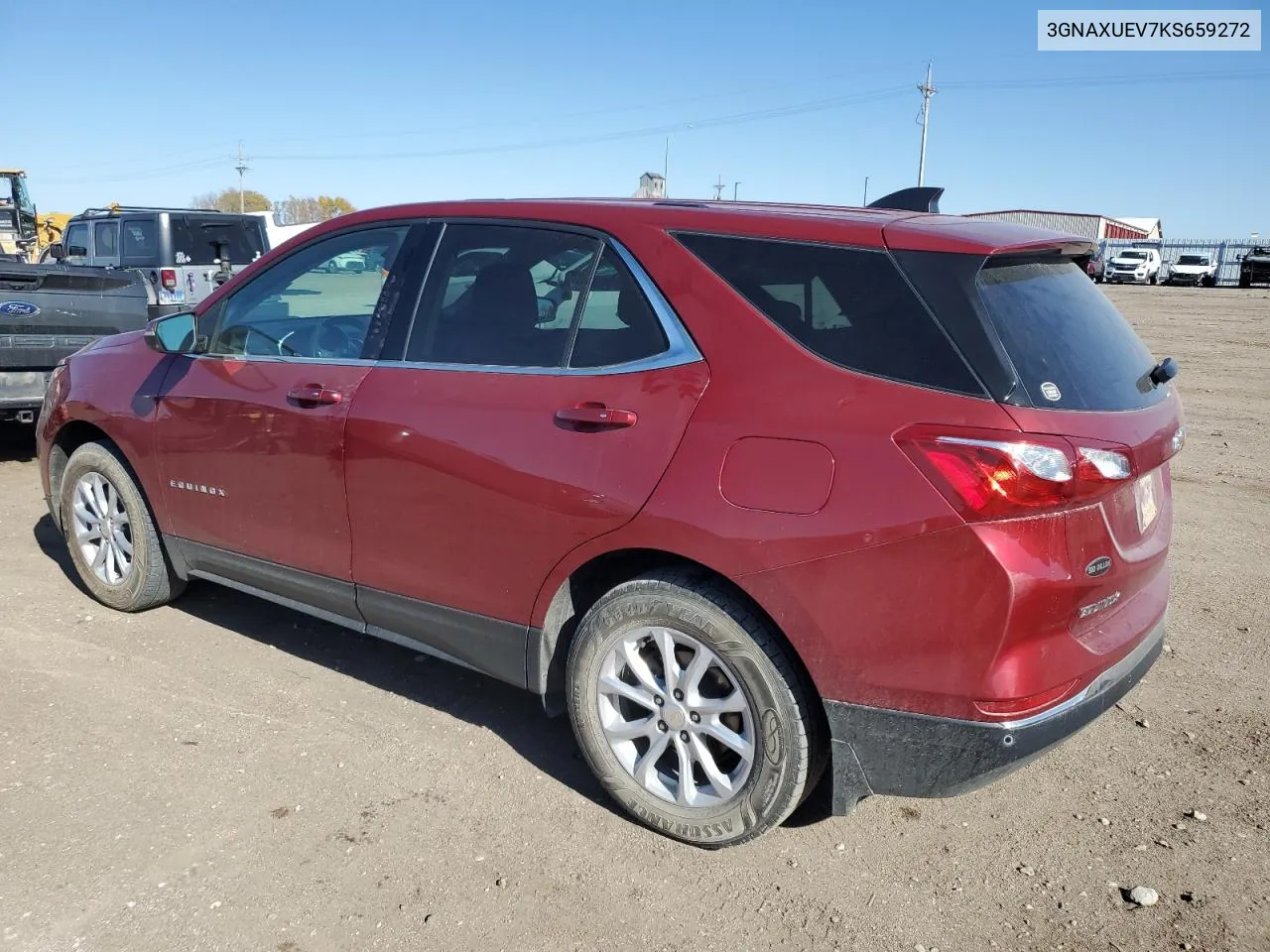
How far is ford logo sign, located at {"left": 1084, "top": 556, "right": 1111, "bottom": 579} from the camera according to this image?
2.57 metres

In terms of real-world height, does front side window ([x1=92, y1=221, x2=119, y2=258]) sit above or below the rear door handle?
above

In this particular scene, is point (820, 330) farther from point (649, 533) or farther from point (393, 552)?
point (393, 552)

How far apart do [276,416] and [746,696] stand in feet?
6.81

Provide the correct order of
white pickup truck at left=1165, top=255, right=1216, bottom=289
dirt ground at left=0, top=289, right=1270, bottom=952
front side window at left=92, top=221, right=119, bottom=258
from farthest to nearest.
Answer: white pickup truck at left=1165, top=255, right=1216, bottom=289 < front side window at left=92, top=221, right=119, bottom=258 < dirt ground at left=0, top=289, right=1270, bottom=952

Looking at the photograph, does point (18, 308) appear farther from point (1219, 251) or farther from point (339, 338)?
point (1219, 251)

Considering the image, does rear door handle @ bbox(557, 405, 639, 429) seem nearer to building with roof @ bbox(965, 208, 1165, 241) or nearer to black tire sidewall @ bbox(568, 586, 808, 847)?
black tire sidewall @ bbox(568, 586, 808, 847)

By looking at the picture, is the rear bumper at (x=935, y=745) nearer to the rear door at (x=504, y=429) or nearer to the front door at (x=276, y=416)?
the rear door at (x=504, y=429)

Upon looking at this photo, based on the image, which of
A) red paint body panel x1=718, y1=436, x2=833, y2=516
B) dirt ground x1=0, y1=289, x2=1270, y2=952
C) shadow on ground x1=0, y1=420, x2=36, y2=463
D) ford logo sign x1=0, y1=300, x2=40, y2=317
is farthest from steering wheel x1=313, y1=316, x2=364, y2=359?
shadow on ground x1=0, y1=420, x2=36, y2=463

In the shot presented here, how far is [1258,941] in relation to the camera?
8.61 feet

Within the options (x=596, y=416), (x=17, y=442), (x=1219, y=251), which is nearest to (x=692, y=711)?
(x=596, y=416)

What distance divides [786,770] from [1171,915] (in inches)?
42.7

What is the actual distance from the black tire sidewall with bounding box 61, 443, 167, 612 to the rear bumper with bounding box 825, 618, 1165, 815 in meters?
3.29

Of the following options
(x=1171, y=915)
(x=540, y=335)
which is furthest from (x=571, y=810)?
(x=1171, y=915)

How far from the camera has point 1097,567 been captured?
8.52 feet
